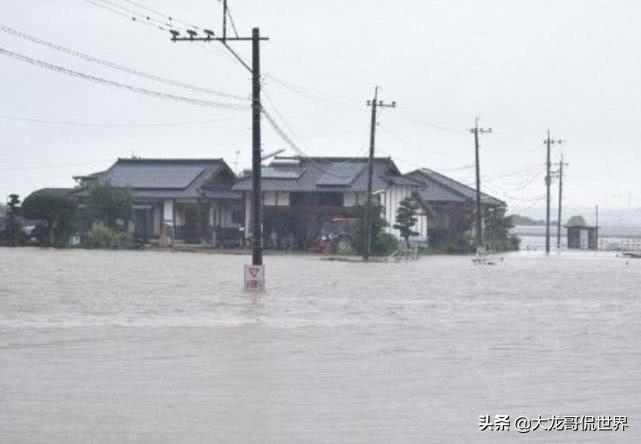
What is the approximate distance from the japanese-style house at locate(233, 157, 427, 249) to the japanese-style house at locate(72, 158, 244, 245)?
1649mm

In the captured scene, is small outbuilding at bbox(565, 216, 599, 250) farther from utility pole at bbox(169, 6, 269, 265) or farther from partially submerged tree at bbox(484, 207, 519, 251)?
utility pole at bbox(169, 6, 269, 265)

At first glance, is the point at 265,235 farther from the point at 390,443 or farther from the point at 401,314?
the point at 390,443

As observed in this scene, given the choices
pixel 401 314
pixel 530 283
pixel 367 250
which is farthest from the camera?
pixel 367 250

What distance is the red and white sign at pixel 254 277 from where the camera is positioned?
28186 millimetres

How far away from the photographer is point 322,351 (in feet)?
51.0

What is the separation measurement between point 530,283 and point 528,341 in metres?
19.0

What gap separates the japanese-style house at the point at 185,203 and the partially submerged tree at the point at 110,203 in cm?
182

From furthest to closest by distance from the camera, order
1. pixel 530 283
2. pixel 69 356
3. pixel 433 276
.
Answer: pixel 433 276
pixel 530 283
pixel 69 356

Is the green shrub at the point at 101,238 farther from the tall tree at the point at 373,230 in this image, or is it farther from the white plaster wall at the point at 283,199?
the tall tree at the point at 373,230

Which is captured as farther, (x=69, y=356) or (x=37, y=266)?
(x=37, y=266)

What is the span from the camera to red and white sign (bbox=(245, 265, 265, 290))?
28186 millimetres

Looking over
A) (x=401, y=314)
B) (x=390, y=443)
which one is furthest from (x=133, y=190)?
(x=390, y=443)

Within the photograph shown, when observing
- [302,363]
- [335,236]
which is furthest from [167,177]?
[302,363]

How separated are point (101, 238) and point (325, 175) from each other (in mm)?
12820
